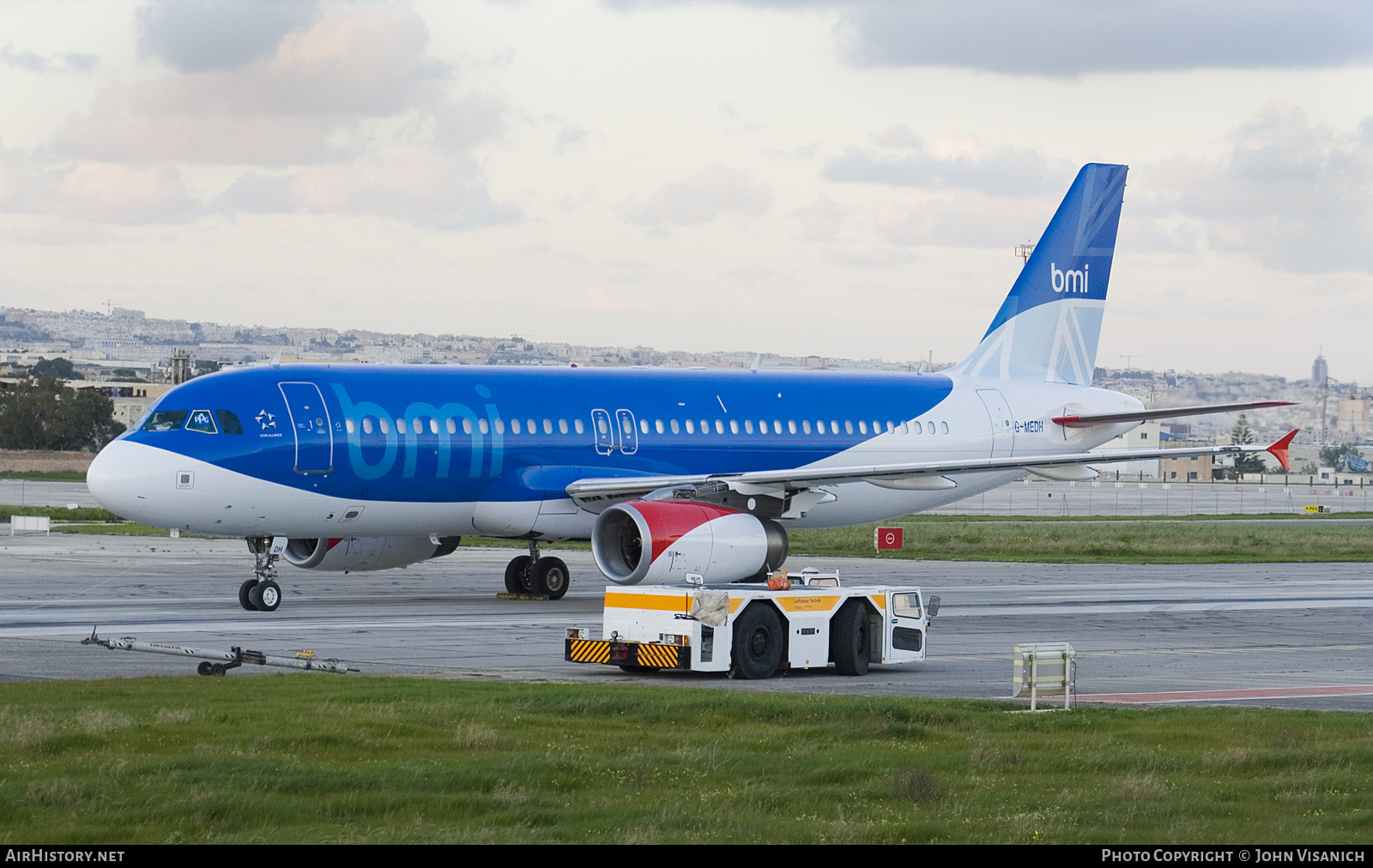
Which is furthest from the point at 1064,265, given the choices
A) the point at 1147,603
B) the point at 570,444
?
the point at 570,444

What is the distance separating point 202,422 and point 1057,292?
23.1 m

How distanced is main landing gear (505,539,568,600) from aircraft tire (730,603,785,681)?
1455 centimetres

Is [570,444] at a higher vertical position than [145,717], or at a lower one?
higher

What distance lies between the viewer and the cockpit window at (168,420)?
33562 millimetres

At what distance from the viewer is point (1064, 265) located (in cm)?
4669

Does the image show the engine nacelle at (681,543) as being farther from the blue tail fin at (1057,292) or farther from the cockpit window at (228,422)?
the blue tail fin at (1057,292)

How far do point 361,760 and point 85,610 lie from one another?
61.8 ft

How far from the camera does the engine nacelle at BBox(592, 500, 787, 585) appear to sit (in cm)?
3173

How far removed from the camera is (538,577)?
1538 inches

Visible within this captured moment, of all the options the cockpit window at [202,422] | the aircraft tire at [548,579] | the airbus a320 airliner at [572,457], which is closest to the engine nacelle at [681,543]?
the airbus a320 airliner at [572,457]

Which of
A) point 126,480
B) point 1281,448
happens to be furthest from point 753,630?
point 1281,448

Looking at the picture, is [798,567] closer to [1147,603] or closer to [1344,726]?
[1147,603]

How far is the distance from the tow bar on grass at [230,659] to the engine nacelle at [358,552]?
11551 millimetres

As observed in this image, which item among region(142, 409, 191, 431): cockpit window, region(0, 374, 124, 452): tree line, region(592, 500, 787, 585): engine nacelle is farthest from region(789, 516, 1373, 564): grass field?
region(0, 374, 124, 452): tree line
